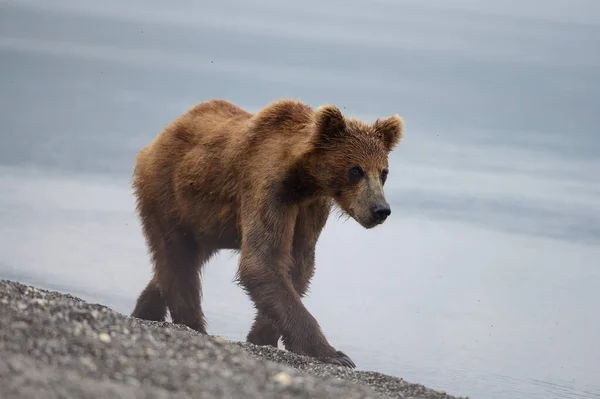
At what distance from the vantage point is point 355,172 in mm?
8469

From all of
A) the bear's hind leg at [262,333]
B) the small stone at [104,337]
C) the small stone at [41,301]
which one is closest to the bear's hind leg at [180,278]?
the bear's hind leg at [262,333]

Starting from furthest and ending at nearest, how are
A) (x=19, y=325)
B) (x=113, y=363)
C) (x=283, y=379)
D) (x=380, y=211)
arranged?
1. (x=380, y=211)
2. (x=19, y=325)
3. (x=283, y=379)
4. (x=113, y=363)

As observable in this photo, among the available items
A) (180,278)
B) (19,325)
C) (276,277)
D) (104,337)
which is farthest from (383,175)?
(19,325)

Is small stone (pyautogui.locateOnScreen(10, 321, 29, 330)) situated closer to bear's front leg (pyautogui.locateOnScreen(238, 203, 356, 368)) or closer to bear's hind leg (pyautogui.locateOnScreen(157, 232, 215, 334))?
bear's front leg (pyautogui.locateOnScreen(238, 203, 356, 368))

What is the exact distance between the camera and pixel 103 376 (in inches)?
204

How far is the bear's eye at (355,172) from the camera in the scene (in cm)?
846

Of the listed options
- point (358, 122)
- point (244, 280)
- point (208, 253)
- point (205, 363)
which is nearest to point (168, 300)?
point (208, 253)

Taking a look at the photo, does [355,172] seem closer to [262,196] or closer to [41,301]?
[262,196]

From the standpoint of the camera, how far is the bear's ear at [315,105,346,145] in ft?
27.8

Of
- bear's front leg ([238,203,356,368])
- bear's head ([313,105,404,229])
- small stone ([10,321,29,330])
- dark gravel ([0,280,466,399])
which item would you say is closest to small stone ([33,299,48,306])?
dark gravel ([0,280,466,399])

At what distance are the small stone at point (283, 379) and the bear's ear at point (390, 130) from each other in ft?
11.3

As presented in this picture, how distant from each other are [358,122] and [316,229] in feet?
3.01

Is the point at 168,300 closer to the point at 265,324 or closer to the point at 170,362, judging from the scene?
the point at 265,324

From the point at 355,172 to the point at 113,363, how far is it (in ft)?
11.4
